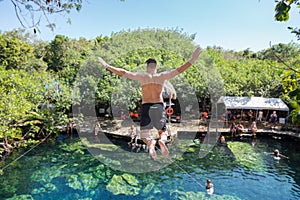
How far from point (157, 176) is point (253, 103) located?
948 centimetres

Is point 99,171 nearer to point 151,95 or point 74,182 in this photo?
point 74,182

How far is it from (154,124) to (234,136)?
39.8 feet

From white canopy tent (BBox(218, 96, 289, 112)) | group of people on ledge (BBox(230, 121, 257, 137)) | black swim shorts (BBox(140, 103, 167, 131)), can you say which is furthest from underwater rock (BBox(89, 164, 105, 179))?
white canopy tent (BBox(218, 96, 289, 112))

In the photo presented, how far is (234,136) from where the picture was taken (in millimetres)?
14188

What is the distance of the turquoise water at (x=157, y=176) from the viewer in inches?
333

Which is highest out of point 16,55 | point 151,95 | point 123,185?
point 16,55

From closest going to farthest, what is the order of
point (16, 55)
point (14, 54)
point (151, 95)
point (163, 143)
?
1. point (151, 95)
2. point (163, 143)
3. point (14, 54)
4. point (16, 55)

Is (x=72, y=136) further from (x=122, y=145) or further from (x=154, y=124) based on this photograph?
(x=154, y=124)

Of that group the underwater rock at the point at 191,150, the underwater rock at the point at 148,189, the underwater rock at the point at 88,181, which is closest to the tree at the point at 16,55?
the underwater rock at the point at 88,181

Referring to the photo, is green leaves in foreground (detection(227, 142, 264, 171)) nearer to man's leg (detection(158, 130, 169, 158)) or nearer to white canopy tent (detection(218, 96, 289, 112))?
white canopy tent (detection(218, 96, 289, 112))

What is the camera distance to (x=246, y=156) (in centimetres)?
1195

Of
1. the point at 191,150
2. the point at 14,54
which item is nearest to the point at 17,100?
the point at 191,150

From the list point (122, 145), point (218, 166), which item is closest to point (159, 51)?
point (122, 145)

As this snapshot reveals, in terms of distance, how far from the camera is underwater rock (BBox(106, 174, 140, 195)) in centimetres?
852
